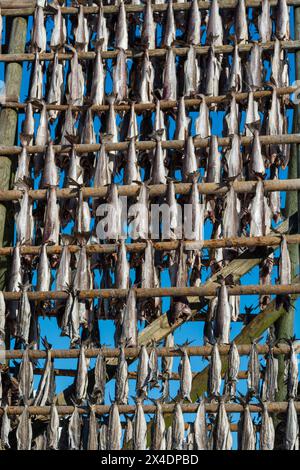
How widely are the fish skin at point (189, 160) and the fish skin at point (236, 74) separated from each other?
33.6 inches

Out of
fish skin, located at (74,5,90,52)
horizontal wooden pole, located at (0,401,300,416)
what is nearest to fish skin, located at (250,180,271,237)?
horizontal wooden pole, located at (0,401,300,416)

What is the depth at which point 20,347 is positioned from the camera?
10.8 meters

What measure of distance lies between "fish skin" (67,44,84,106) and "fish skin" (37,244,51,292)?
179 centimetres


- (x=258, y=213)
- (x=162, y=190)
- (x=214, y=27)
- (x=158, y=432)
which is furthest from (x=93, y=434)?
(x=214, y=27)

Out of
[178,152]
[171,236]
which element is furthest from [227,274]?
[178,152]

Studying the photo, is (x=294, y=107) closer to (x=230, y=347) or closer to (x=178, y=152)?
(x=178, y=152)

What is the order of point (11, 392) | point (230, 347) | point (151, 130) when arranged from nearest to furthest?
point (230, 347) → point (11, 392) → point (151, 130)

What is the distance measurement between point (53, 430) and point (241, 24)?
175 inches

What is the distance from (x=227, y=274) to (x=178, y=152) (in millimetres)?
1424

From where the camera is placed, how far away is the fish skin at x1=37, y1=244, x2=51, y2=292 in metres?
10.4

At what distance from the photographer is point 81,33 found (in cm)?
1175

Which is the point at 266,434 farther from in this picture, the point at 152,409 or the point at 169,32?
the point at 169,32

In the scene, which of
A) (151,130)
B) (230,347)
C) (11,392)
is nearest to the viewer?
(230,347)

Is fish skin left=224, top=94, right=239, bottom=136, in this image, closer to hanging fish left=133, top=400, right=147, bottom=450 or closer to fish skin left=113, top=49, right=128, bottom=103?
fish skin left=113, top=49, right=128, bottom=103
